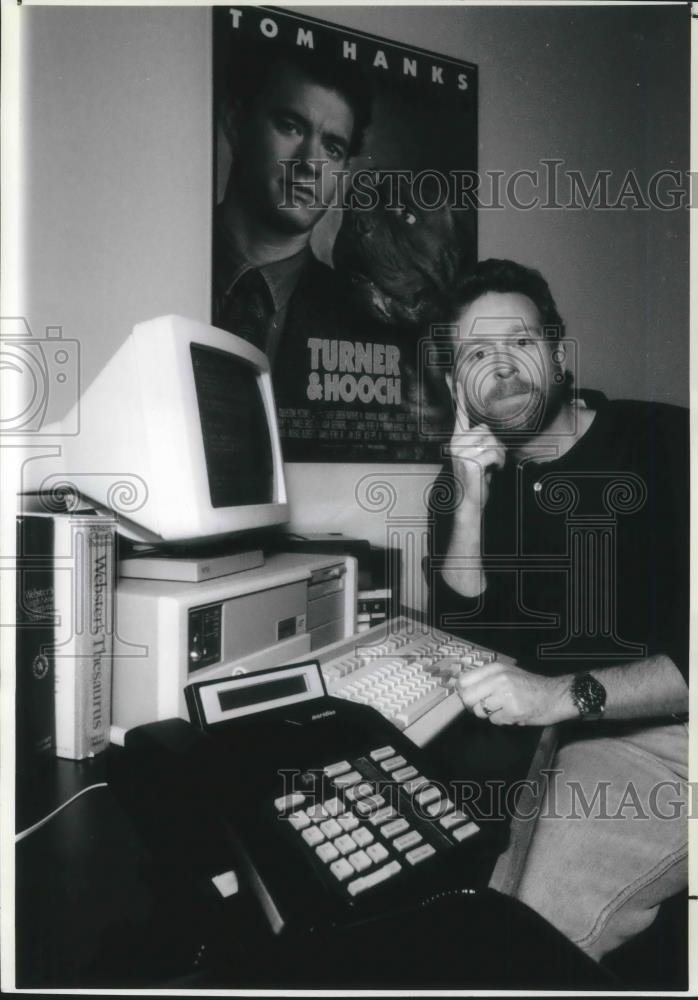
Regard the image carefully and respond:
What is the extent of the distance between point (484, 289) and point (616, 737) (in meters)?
0.89

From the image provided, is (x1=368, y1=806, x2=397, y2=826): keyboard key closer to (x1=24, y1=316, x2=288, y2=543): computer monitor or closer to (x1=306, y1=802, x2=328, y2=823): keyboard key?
(x1=306, y1=802, x2=328, y2=823): keyboard key

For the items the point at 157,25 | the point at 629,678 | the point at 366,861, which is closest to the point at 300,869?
the point at 366,861

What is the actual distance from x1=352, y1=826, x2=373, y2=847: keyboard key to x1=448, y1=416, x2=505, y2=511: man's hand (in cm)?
76

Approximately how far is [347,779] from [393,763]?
56 mm

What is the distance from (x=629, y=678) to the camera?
1.00 m

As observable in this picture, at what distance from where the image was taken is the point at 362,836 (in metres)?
0.57

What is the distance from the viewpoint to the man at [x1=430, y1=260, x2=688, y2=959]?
0.88 m

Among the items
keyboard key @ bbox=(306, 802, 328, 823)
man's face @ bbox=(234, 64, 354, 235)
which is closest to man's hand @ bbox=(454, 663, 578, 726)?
keyboard key @ bbox=(306, 802, 328, 823)

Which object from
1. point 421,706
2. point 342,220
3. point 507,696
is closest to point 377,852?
point 421,706

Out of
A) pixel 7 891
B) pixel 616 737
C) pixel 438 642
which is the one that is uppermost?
pixel 438 642

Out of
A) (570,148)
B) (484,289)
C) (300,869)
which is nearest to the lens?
(300,869)

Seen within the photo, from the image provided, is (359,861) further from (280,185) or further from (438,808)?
(280,185)

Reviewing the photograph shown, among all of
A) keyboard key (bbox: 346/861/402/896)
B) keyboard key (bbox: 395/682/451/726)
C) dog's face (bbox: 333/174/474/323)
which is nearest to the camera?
keyboard key (bbox: 346/861/402/896)

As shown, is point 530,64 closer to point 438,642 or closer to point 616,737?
point 438,642
